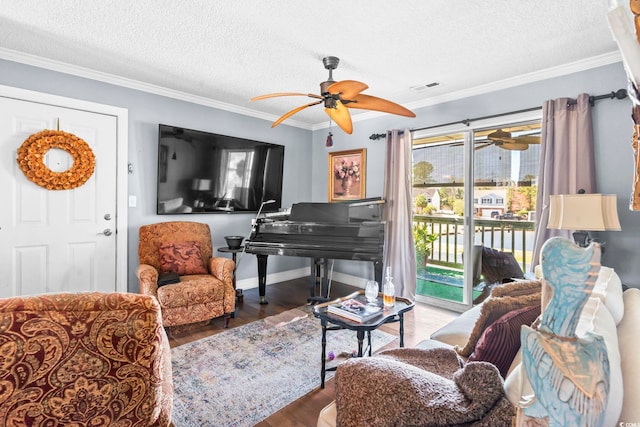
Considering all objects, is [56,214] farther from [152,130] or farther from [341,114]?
[341,114]

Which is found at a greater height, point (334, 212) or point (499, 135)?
point (499, 135)

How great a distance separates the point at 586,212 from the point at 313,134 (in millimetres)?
3707

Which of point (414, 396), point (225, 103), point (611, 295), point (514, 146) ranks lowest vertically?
point (414, 396)

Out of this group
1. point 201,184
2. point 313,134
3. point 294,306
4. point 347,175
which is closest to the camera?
point 294,306

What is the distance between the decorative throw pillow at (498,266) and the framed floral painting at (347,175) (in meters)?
1.69

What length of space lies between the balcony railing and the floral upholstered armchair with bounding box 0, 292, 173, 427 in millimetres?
3333

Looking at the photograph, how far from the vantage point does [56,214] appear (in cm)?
294

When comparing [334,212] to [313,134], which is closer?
[334,212]

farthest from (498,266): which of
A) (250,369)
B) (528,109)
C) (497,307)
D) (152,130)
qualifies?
(152,130)

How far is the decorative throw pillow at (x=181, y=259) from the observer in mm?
3125

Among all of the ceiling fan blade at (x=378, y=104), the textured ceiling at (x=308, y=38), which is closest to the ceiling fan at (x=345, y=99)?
the ceiling fan blade at (x=378, y=104)

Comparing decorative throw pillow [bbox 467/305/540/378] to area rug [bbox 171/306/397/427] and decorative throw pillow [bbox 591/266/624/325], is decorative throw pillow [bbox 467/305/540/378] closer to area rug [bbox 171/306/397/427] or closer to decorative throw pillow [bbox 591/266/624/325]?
decorative throw pillow [bbox 591/266/624/325]

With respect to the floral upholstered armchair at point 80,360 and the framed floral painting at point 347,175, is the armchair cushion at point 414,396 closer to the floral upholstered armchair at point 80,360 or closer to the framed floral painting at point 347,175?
the floral upholstered armchair at point 80,360

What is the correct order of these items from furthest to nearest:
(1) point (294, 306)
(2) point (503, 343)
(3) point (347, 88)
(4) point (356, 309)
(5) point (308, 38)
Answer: (1) point (294, 306), (5) point (308, 38), (3) point (347, 88), (4) point (356, 309), (2) point (503, 343)
